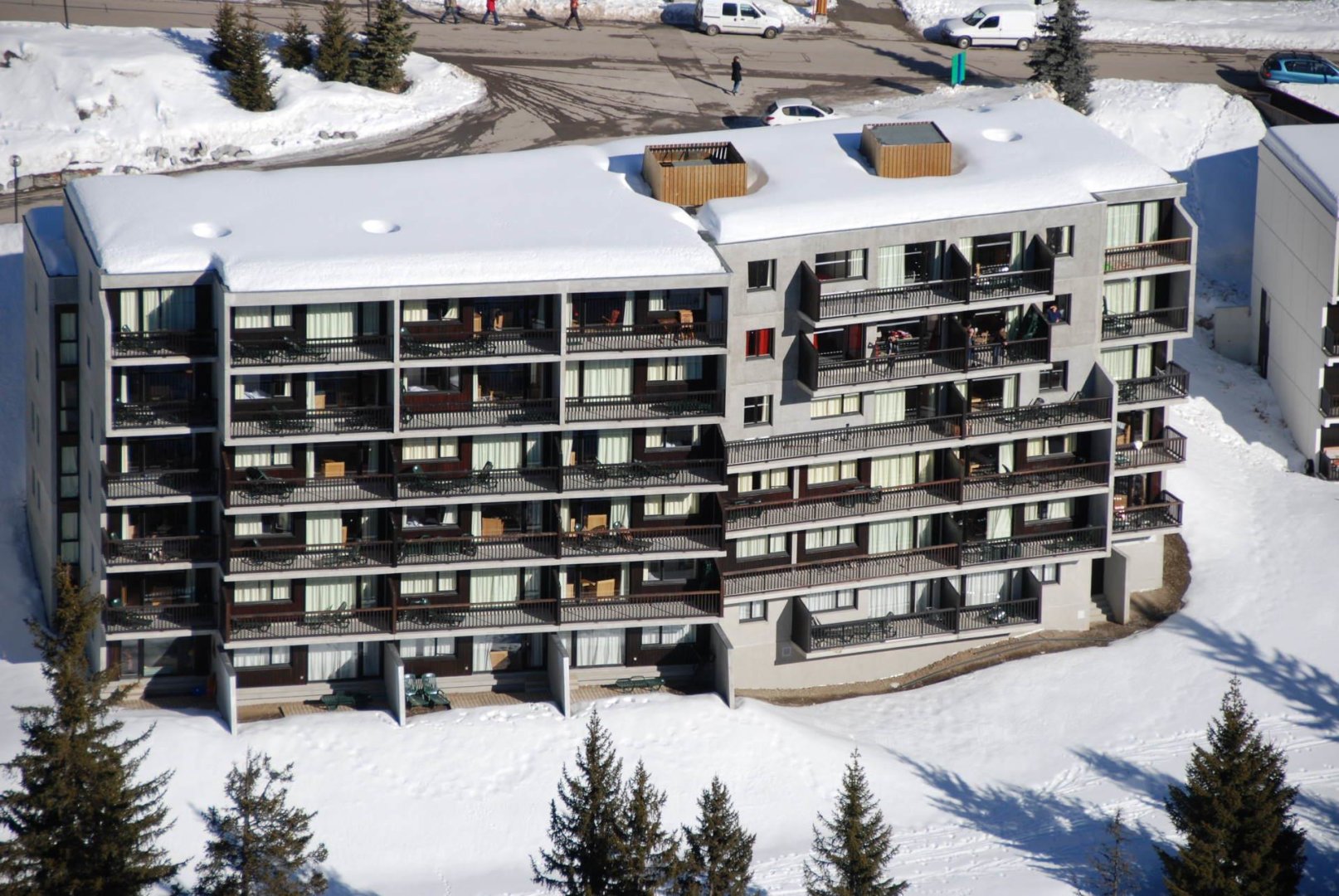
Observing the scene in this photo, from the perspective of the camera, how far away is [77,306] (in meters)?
92.2

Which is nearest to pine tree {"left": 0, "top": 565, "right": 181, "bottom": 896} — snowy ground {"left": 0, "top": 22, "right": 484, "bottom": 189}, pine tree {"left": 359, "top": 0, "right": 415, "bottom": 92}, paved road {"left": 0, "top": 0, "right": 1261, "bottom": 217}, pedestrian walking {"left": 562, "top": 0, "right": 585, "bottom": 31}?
snowy ground {"left": 0, "top": 22, "right": 484, "bottom": 189}

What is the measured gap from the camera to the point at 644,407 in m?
90.9

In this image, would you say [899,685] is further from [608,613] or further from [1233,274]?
[1233,274]

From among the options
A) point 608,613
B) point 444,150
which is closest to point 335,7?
point 444,150

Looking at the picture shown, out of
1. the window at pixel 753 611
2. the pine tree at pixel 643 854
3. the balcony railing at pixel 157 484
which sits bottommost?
the pine tree at pixel 643 854

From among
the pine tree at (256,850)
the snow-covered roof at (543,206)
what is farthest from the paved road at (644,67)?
the pine tree at (256,850)

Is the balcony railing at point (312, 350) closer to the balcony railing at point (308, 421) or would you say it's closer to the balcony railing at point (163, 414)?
the balcony railing at point (308, 421)

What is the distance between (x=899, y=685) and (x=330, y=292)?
26.7 meters

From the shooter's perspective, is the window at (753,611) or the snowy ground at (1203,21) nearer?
the window at (753,611)

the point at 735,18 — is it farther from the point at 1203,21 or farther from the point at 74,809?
the point at 74,809

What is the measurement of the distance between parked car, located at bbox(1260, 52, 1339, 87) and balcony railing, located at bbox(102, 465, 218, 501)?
63.1m

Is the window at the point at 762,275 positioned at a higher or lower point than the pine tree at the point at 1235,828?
higher

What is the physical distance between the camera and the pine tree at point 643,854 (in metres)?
79.2

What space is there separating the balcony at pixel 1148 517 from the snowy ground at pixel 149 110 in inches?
1557
